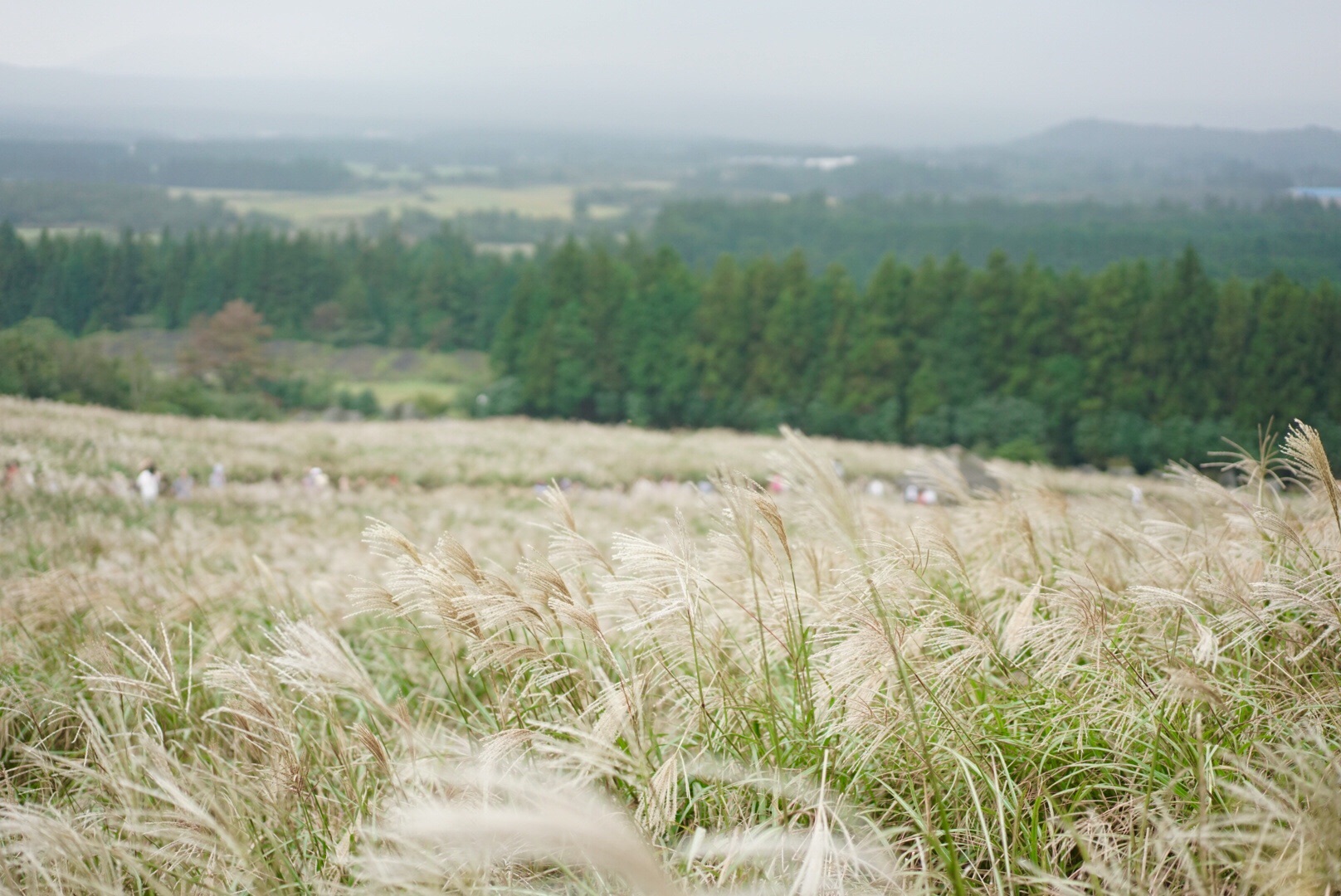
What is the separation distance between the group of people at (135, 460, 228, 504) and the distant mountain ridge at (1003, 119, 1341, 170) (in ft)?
37.4

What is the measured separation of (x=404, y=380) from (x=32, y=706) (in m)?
13.4

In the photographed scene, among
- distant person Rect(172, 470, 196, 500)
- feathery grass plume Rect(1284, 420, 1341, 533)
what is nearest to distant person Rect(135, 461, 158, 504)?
distant person Rect(172, 470, 196, 500)

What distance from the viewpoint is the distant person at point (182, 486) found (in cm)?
655

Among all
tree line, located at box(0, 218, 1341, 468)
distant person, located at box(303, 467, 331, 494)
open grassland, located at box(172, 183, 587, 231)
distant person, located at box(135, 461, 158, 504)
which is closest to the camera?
distant person, located at box(135, 461, 158, 504)

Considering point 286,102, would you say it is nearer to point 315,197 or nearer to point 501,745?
point 315,197

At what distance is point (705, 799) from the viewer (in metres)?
1.95

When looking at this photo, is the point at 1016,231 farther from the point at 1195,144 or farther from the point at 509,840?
the point at 509,840

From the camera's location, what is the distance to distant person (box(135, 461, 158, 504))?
6.02m

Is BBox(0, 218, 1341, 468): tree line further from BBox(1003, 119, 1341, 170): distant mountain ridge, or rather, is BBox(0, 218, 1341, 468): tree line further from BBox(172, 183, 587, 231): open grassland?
BBox(1003, 119, 1341, 170): distant mountain ridge

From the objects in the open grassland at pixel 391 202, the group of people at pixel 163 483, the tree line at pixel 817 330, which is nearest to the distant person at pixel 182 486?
the group of people at pixel 163 483

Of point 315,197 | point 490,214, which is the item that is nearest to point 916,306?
point 490,214

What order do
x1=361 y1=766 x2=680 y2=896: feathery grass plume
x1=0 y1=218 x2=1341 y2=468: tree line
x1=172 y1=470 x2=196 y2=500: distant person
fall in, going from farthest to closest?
x1=0 y1=218 x2=1341 y2=468: tree line
x1=172 y1=470 x2=196 y2=500: distant person
x1=361 y1=766 x2=680 y2=896: feathery grass plume

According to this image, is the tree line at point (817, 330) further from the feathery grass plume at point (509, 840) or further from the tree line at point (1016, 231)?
the feathery grass plume at point (509, 840)

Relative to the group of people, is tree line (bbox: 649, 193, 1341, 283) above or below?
above
